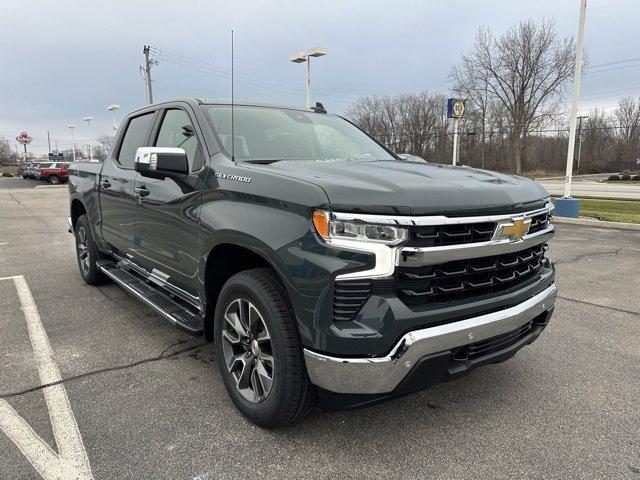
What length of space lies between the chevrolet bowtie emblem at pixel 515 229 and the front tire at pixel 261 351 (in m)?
1.16

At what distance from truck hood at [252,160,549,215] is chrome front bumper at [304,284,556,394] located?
559mm

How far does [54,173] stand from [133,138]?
118 ft

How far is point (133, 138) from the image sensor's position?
180 inches

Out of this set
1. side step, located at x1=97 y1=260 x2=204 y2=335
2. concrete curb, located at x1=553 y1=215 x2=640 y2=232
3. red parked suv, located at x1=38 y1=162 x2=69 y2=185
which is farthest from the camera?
red parked suv, located at x1=38 y1=162 x2=69 y2=185

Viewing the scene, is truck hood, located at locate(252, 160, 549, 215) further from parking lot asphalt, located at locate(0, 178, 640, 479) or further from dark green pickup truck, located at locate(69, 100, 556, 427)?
parking lot asphalt, located at locate(0, 178, 640, 479)

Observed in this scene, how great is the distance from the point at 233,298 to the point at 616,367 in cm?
285

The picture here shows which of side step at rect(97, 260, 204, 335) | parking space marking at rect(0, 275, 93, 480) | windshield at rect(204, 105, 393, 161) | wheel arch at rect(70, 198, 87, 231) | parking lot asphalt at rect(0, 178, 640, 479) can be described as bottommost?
parking space marking at rect(0, 275, 93, 480)

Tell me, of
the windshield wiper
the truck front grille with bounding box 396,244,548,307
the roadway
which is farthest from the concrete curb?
the roadway

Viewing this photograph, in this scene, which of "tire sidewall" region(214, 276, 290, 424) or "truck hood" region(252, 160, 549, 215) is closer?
"truck hood" region(252, 160, 549, 215)

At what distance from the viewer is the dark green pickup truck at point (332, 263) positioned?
2.13 m

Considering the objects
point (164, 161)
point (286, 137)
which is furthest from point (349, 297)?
point (286, 137)

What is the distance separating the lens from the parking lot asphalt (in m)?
2.35

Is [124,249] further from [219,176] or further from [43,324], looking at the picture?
[219,176]

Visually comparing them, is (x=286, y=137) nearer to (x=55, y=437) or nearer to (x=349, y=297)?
(x=349, y=297)
